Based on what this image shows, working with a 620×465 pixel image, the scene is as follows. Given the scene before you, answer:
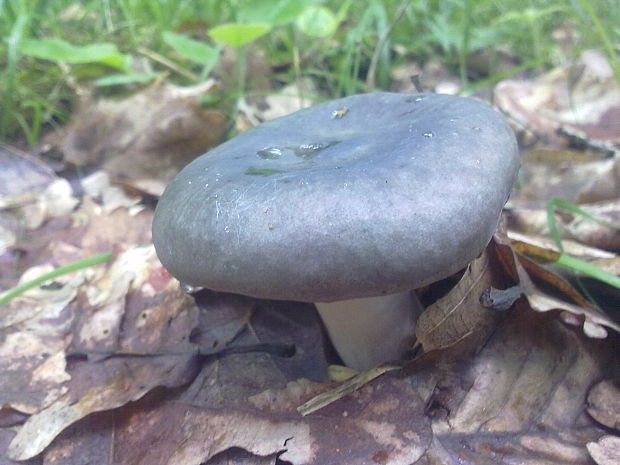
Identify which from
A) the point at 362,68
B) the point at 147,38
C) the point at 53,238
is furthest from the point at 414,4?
the point at 53,238

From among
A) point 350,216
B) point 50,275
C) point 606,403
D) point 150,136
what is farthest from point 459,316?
point 150,136

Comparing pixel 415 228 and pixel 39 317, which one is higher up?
pixel 415 228

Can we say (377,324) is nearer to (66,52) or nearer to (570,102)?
(570,102)

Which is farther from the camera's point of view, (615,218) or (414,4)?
(414,4)

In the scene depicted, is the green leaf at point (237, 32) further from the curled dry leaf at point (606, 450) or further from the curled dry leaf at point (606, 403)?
the curled dry leaf at point (606, 450)

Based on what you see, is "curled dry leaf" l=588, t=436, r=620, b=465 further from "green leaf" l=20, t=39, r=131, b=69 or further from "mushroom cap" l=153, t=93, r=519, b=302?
"green leaf" l=20, t=39, r=131, b=69

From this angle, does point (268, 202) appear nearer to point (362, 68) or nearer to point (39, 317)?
point (39, 317)
